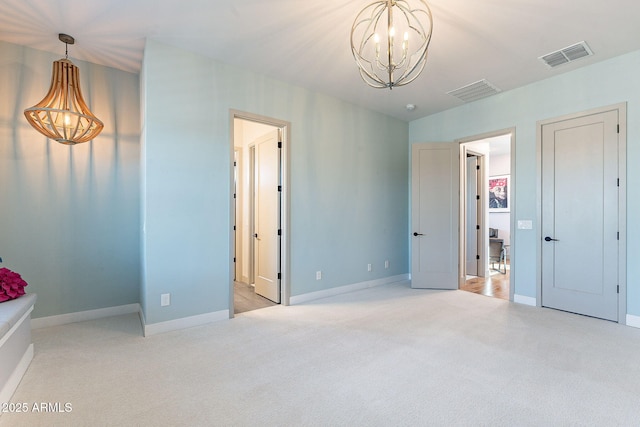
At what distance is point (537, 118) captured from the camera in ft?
12.9

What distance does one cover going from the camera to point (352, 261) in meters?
4.66

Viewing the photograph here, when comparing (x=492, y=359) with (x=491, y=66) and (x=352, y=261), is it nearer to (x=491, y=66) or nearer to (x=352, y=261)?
(x=352, y=261)

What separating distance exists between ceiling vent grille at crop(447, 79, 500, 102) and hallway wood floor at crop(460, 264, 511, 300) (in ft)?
9.52

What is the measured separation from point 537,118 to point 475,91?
0.85m

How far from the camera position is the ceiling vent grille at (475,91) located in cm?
397

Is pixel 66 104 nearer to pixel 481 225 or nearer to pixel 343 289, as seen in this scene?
pixel 343 289

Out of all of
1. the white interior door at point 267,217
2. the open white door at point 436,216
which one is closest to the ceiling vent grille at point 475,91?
the open white door at point 436,216

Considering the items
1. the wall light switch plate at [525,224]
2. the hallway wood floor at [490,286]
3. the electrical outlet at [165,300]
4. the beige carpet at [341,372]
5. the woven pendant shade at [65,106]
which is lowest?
the hallway wood floor at [490,286]

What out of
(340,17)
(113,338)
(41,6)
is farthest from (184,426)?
(41,6)

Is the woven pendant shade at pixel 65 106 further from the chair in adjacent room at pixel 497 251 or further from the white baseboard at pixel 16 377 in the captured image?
the chair in adjacent room at pixel 497 251

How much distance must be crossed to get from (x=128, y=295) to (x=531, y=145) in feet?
18.0

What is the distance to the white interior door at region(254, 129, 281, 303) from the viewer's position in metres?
4.12

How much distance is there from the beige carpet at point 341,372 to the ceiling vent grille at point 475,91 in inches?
115

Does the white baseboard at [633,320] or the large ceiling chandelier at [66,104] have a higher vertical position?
the large ceiling chandelier at [66,104]
